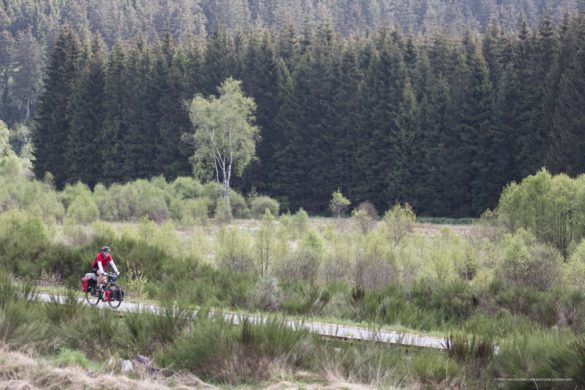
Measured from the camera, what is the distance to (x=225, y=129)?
64.4 metres

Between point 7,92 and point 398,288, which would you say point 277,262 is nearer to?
point 398,288

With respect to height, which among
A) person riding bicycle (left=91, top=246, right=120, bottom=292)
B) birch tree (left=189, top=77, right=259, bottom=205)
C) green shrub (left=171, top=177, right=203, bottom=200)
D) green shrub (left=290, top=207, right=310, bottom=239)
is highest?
Result: birch tree (left=189, top=77, right=259, bottom=205)

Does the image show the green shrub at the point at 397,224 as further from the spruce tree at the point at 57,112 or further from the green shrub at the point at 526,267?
the spruce tree at the point at 57,112

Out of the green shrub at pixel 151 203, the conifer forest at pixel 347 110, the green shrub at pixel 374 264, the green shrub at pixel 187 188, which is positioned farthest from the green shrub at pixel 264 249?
the green shrub at pixel 187 188

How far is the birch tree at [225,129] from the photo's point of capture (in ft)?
208

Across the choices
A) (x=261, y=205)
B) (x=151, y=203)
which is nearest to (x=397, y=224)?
(x=151, y=203)

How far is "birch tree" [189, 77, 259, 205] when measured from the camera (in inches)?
2493

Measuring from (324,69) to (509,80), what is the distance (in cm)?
1740

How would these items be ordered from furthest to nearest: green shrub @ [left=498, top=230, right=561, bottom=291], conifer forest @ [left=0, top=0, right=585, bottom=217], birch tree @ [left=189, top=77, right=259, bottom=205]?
birch tree @ [left=189, top=77, right=259, bottom=205] < conifer forest @ [left=0, top=0, right=585, bottom=217] < green shrub @ [left=498, top=230, right=561, bottom=291]

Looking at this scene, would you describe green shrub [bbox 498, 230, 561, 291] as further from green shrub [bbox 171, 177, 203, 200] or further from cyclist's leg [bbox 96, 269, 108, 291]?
green shrub [bbox 171, 177, 203, 200]

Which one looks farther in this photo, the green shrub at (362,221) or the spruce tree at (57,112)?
the spruce tree at (57,112)

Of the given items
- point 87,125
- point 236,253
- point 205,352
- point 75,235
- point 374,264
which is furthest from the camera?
point 87,125

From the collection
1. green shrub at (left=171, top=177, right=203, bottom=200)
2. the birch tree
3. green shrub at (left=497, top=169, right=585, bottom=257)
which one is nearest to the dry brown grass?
green shrub at (left=497, top=169, right=585, bottom=257)

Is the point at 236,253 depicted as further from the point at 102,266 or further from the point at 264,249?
the point at 102,266
